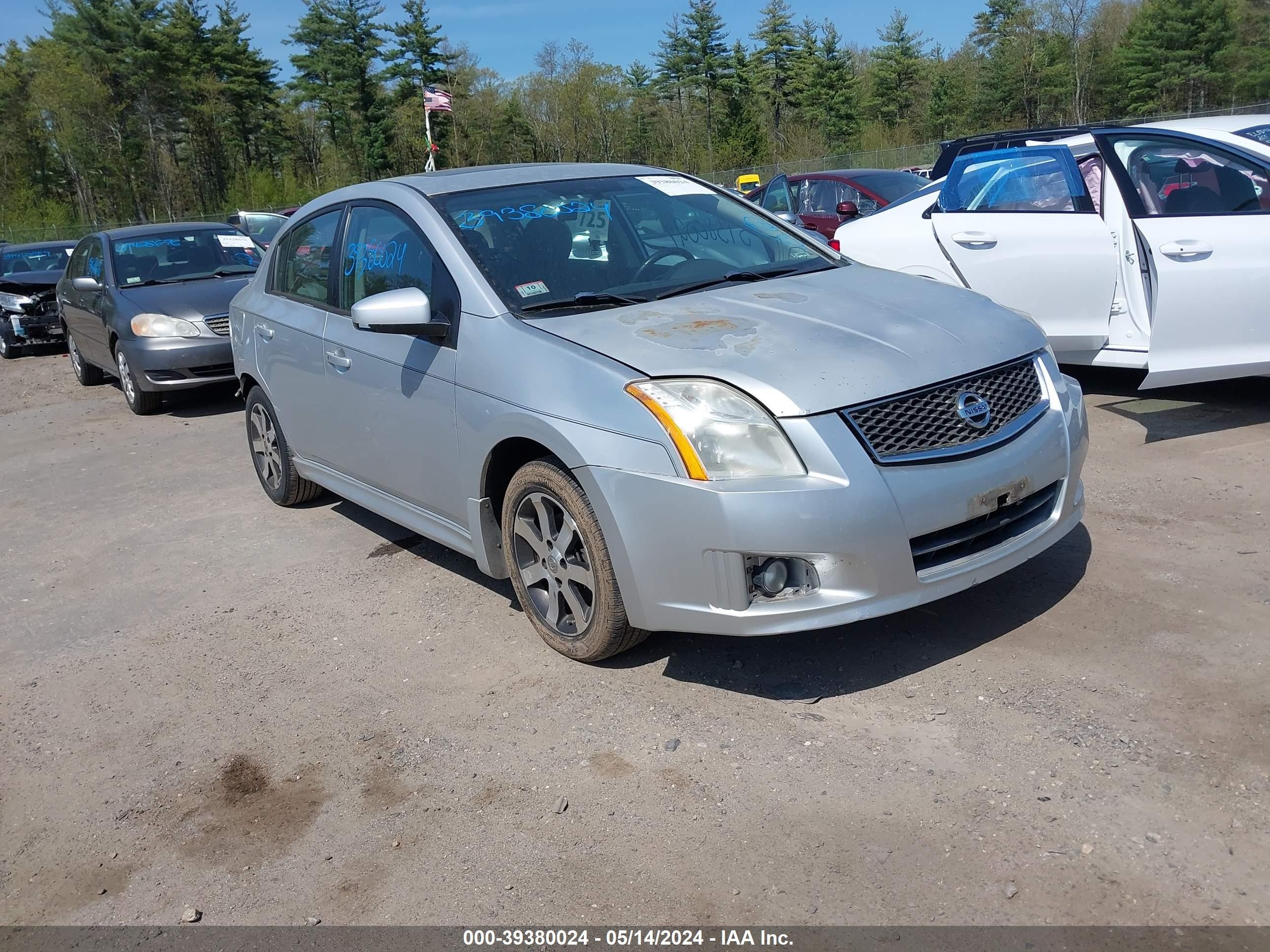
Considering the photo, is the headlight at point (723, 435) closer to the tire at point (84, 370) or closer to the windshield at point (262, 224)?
the tire at point (84, 370)

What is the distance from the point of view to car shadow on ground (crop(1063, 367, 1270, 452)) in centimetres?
628

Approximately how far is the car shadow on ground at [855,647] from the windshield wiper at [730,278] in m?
1.31

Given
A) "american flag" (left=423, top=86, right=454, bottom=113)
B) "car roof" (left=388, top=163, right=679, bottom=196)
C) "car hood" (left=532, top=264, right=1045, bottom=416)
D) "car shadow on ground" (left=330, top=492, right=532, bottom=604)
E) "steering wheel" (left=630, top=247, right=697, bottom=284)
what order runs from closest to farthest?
"car hood" (left=532, top=264, right=1045, bottom=416)
"steering wheel" (left=630, top=247, right=697, bottom=284)
"car roof" (left=388, top=163, right=679, bottom=196)
"car shadow on ground" (left=330, top=492, right=532, bottom=604)
"american flag" (left=423, top=86, right=454, bottom=113)

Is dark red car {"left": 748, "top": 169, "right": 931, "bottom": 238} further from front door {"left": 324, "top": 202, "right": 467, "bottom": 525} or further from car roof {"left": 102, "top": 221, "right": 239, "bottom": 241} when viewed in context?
front door {"left": 324, "top": 202, "right": 467, "bottom": 525}

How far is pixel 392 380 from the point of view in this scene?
4523 millimetres

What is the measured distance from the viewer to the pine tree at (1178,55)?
184 ft

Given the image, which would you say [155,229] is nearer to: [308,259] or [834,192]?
[308,259]

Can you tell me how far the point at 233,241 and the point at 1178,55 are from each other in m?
59.2

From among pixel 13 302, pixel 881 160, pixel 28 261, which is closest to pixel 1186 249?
pixel 13 302

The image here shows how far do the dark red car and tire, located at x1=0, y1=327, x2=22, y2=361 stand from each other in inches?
404

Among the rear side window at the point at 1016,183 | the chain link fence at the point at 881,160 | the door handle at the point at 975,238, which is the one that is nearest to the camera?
the rear side window at the point at 1016,183

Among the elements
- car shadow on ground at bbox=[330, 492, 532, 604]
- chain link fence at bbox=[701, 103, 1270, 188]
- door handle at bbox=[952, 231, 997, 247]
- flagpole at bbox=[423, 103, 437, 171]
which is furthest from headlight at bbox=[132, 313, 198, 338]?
chain link fence at bbox=[701, 103, 1270, 188]

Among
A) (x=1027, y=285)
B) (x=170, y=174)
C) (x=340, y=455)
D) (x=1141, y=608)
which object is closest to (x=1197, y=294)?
(x=1027, y=285)

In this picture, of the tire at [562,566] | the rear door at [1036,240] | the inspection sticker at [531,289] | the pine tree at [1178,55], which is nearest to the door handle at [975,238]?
the rear door at [1036,240]
